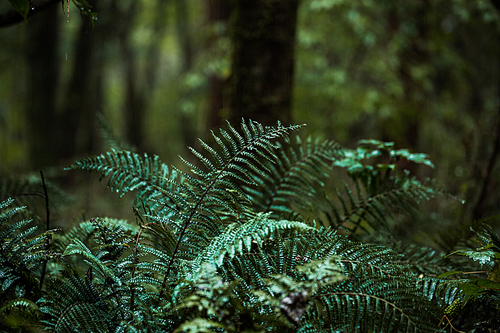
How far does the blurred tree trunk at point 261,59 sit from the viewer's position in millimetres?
2674

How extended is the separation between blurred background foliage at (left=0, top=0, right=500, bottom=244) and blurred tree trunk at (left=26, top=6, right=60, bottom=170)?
26 mm

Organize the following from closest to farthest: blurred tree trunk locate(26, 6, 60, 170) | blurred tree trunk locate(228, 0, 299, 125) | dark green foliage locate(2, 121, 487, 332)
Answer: dark green foliage locate(2, 121, 487, 332), blurred tree trunk locate(228, 0, 299, 125), blurred tree trunk locate(26, 6, 60, 170)

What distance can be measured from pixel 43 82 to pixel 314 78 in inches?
221

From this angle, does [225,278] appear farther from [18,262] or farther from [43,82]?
[43,82]

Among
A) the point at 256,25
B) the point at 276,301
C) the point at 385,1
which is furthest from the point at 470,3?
the point at 276,301

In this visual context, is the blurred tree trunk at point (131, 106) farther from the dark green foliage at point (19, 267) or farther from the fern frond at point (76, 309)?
the fern frond at point (76, 309)

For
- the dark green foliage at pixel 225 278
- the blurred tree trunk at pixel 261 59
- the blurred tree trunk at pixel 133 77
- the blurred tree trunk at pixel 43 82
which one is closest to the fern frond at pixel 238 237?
the dark green foliage at pixel 225 278

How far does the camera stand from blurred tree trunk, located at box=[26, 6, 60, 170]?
6.82 meters

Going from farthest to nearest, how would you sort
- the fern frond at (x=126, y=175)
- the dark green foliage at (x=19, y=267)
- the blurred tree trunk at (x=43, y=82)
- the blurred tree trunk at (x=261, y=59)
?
the blurred tree trunk at (x=43, y=82)
the blurred tree trunk at (x=261, y=59)
the fern frond at (x=126, y=175)
the dark green foliage at (x=19, y=267)

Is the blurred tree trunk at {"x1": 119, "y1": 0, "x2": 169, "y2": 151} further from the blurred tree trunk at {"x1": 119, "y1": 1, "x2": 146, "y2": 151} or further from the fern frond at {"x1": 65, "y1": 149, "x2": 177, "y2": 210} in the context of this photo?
the fern frond at {"x1": 65, "y1": 149, "x2": 177, "y2": 210}

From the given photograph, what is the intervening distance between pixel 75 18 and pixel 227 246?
11.4 meters

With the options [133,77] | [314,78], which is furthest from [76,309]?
[133,77]

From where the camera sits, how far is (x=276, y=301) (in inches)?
40.7

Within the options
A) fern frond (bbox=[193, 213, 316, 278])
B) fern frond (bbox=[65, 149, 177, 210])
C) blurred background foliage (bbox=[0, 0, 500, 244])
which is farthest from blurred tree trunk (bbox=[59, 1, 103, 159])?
fern frond (bbox=[193, 213, 316, 278])
